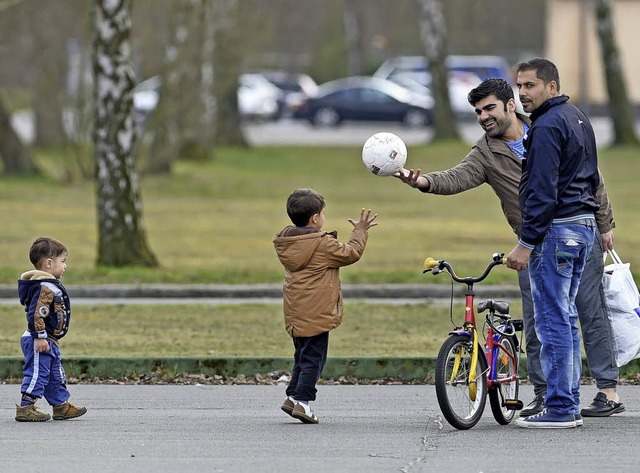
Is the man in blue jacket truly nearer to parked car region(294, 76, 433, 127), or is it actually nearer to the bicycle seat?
the bicycle seat

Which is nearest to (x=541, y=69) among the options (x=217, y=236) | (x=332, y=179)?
(x=217, y=236)

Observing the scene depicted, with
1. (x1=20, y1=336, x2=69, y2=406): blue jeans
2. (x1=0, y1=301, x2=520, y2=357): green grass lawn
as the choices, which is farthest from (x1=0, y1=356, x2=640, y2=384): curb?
(x1=20, y1=336, x2=69, y2=406): blue jeans

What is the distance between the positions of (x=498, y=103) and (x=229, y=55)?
1199 inches

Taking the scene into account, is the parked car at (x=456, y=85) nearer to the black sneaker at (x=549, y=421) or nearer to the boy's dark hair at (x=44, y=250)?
the boy's dark hair at (x=44, y=250)

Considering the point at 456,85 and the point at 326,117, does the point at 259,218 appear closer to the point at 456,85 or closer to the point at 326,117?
the point at 326,117

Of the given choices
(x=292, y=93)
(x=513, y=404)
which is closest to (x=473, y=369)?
(x=513, y=404)

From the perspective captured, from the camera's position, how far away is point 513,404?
27.7 ft

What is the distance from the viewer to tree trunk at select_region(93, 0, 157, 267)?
16.8 m

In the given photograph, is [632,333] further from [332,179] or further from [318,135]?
[318,135]

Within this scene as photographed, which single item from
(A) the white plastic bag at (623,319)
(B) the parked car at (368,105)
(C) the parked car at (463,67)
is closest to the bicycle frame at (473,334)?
(A) the white plastic bag at (623,319)

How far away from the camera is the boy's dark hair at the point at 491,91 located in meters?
8.36

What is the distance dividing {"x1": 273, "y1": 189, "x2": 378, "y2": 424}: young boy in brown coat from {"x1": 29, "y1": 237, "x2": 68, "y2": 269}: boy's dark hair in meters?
1.27

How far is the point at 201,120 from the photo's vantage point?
121ft

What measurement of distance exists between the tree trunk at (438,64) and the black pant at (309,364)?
33660 millimetres
